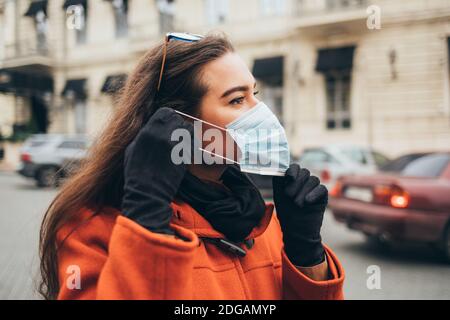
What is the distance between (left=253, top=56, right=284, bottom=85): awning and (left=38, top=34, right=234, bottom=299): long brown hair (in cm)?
1608

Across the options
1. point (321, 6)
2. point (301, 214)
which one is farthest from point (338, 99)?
point (301, 214)

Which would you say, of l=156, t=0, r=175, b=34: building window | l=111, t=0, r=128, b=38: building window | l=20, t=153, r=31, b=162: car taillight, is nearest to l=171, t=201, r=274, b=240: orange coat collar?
l=20, t=153, r=31, b=162: car taillight

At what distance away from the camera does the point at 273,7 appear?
17.8 m

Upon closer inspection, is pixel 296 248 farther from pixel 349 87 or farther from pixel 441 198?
pixel 349 87

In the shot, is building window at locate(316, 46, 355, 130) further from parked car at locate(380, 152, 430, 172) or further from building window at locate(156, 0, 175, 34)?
parked car at locate(380, 152, 430, 172)

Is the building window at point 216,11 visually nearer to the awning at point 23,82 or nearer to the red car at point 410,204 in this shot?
the awning at point 23,82

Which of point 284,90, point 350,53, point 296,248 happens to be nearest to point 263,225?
point 296,248

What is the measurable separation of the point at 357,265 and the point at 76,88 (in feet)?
64.1

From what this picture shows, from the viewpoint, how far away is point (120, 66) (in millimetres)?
21219

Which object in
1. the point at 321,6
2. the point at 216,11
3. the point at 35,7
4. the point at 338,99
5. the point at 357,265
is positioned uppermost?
the point at 35,7

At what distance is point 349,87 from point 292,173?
15.8 m

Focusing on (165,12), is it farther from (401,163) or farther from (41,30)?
(401,163)

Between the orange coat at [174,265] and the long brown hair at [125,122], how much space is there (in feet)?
0.21

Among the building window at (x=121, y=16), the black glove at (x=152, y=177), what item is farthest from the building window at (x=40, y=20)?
the black glove at (x=152, y=177)
